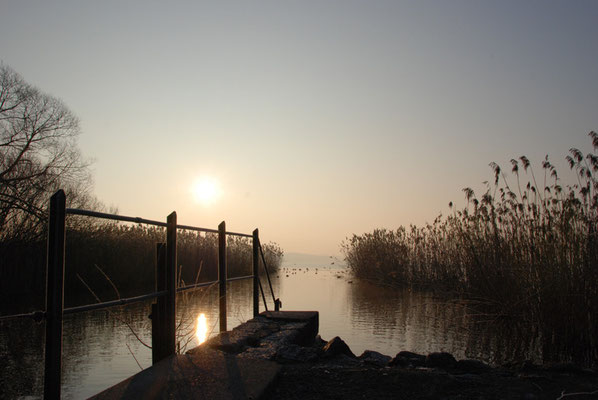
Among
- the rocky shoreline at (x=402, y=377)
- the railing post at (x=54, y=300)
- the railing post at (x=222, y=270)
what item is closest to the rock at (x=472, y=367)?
the rocky shoreline at (x=402, y=377)

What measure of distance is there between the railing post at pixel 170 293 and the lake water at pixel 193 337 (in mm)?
231

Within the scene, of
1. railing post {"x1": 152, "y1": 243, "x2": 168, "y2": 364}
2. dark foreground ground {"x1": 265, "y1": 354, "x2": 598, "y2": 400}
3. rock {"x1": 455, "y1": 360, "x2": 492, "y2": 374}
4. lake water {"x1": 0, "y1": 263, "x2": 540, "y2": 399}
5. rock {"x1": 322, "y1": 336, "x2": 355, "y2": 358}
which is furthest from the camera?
lake water {"x1": 0, "y1": 263, "x2": 540, "y2": 399}

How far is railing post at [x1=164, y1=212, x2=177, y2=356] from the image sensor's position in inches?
153

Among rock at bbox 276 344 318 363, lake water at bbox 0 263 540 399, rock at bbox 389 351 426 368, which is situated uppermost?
rock at bbox 276 344 318 363

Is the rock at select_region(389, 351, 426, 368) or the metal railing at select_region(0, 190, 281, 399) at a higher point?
the metal railing at select_region(0, 190, 281, 399)

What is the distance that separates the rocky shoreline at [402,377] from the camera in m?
3.20

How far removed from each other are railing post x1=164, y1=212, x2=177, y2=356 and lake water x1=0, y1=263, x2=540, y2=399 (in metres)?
0.23

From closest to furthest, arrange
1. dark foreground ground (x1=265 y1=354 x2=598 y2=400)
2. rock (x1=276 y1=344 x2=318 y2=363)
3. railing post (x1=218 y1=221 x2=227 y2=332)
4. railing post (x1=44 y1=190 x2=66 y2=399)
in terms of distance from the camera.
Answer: railing post (x1=44 y1=190 x2=66 y2=399), dark foreground ground (x1=265 y1=354 x2=598 y2=400), rock (x1=276 y1=344 x2=318 y2=363), railing post (x1=218 y1=221 x2=227 y2=332)

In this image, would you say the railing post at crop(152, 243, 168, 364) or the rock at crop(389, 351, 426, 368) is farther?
the rock at crop(389, 351, 426, 368)

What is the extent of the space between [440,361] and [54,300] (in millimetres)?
3231

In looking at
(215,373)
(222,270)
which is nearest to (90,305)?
(215,373)

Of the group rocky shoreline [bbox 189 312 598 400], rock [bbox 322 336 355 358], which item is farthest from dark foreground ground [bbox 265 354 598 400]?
rock [bbox 322 336 355 358]

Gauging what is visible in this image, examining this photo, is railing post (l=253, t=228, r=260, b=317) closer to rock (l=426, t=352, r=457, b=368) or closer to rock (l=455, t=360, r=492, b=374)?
rock (l=426, t=352, r=457, b=368)

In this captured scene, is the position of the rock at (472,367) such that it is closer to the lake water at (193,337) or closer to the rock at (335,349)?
the rock at (335,349)
